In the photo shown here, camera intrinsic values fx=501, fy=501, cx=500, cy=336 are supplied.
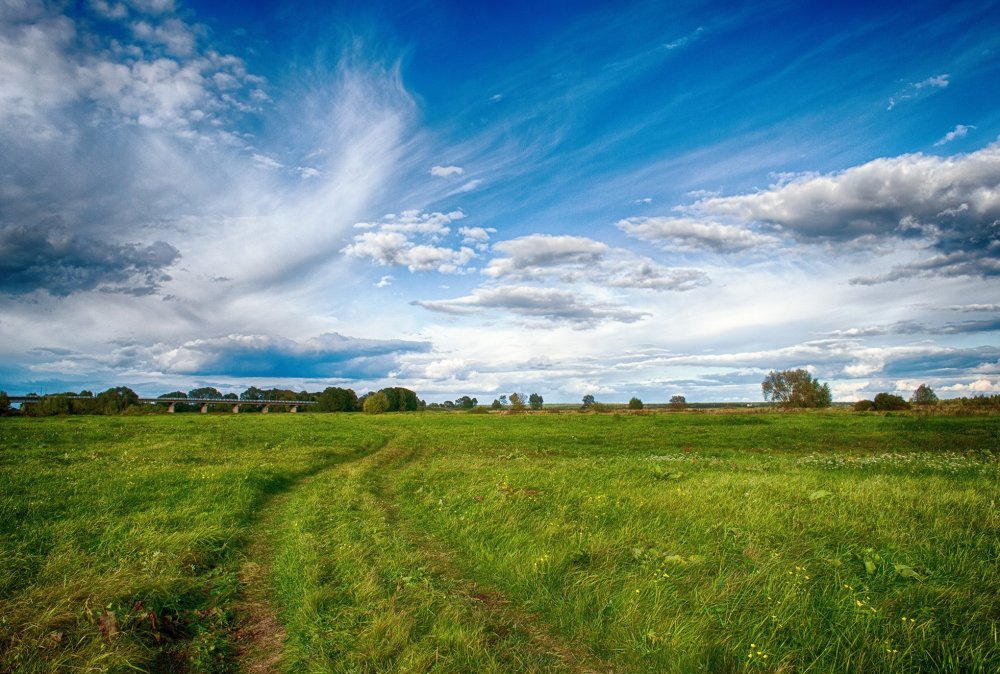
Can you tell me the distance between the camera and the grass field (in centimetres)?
603

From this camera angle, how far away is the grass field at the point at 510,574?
6027 mm

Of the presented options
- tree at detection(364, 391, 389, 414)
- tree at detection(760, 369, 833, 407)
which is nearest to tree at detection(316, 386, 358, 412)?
tree at detection(364, 391, 389, 414)

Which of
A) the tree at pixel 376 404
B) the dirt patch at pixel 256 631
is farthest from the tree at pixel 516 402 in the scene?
the dirt patch at pixel 256 631

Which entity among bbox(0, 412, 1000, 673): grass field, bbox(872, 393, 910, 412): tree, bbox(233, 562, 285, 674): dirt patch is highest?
bbox(872, 393, 910, 412): tree

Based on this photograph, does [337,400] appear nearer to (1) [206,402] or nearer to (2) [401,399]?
(2) [401,399]

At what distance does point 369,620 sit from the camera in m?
6.86

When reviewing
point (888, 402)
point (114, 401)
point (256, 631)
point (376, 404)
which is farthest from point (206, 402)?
point (888, 402)

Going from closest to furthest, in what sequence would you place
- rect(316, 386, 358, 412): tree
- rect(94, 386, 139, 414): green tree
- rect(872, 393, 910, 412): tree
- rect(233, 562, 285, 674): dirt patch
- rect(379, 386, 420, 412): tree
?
rect(233, 562, 285, 674): dirt patch, rect(872, 393, 910, 412): tree, rect(94, 386, 139, 414): green tree, rect(316, 386, 358, 412): tree, rect(379, 386, 420, 412): tree

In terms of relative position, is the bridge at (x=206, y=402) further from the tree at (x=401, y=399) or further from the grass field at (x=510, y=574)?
the grass field at (x=510, y=574)

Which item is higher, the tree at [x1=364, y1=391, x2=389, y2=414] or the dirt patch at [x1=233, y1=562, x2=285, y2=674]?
the tree at [x1=364, y1=391, x2=389, y2=414]

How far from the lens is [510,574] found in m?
8.55

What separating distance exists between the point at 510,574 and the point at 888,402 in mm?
86304

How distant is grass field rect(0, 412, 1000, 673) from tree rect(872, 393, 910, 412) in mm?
69325

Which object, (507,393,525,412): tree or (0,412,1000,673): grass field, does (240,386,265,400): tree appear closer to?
(507,393,525,412): tree
